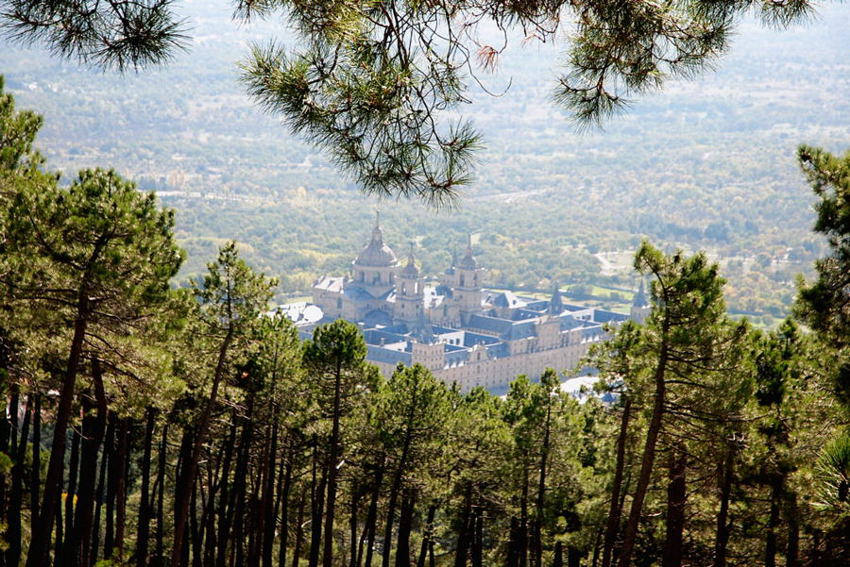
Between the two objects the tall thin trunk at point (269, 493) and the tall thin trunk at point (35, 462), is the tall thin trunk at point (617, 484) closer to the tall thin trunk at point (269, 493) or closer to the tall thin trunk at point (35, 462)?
the tall thin trunk at point (269, 493)

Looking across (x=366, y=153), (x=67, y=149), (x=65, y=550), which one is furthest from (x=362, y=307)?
(x=67, y=149)

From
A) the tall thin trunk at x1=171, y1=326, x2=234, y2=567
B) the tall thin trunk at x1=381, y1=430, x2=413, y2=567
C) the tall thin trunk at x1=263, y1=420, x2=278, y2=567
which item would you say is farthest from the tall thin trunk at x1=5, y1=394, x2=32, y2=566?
the tall thin trunk at x1=381, y1=430, x2=413, y2=567

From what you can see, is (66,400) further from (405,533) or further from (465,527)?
(465,527)

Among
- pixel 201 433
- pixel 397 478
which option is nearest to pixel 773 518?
pixel 397 478

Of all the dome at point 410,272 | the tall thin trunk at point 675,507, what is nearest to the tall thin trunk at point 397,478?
the tall thin trunk at point 675,507

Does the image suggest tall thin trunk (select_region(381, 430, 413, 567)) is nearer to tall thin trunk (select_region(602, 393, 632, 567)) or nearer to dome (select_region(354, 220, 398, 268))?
tall thin trunk (select_region(602, 393, 632, 567))
